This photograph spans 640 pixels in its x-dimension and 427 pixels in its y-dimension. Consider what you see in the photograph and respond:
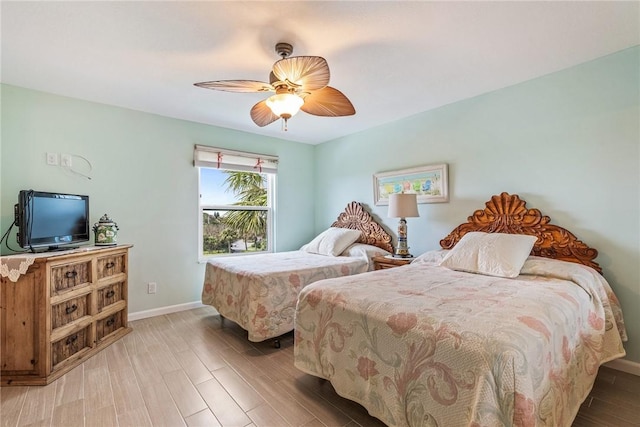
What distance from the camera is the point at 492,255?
226 cm

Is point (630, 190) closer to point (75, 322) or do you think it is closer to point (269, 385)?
point (269, 385)

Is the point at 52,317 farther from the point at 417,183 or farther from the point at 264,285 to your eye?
the point at 417,183

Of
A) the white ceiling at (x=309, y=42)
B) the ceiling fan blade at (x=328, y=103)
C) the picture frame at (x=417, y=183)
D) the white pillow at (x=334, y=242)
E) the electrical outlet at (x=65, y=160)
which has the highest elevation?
the white ceiling at (x=309, y=42)

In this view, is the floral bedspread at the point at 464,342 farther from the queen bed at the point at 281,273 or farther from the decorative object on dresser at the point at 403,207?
the decorative object on dresser at the point at 403,207

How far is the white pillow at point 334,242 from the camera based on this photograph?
3643 mm

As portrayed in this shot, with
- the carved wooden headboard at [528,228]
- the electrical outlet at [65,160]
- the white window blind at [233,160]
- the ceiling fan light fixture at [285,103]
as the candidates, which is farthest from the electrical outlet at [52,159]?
the carved wooden headboard at [528,228]

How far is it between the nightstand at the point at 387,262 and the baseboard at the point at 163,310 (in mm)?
2245

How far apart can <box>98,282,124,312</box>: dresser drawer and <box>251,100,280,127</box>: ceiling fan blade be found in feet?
6.80

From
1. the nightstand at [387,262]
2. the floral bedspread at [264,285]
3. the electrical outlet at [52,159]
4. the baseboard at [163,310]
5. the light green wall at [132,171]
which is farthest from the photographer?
the baseboard at [163,310]

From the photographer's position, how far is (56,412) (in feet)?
5.56

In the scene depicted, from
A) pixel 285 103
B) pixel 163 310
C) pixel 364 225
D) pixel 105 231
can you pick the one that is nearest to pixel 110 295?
pixel 105 231

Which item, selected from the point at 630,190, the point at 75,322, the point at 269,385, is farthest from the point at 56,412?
the point at 630,190

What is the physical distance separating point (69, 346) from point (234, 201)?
2.32 m

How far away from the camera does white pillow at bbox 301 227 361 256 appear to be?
3643 millimetres
